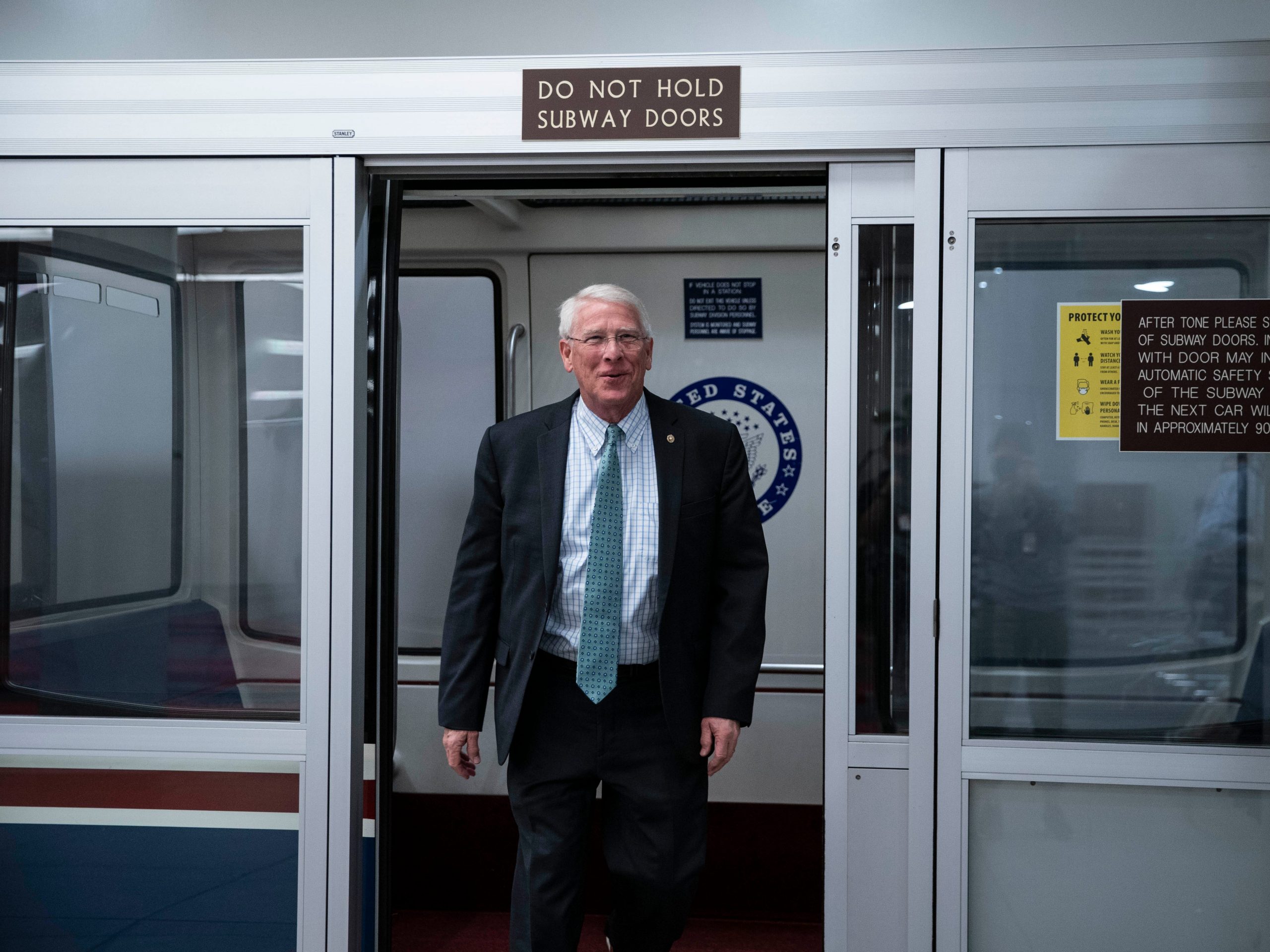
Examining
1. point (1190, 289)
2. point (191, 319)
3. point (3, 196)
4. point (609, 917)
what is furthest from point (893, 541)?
point (3, 196)

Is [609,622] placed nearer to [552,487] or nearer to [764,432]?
[552,487]

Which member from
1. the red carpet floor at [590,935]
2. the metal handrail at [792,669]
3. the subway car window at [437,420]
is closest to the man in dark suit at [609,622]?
the red carpet floor at [590,935]

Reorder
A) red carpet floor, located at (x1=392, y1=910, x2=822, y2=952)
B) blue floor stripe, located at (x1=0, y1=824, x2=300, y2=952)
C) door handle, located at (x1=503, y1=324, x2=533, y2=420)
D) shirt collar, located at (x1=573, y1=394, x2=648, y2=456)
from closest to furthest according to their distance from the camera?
shirt collar, located at (x1=573, y1=394, x2=648, y2=456)
blue floor stripe, located at (x1=0, y1=824, x2=300, y2=952)
red carpet floor, located at (x1=392, y1=910, x2=822, y2=952)
door handle, located at (x1=503, y1=324, x2=533, y2=420)

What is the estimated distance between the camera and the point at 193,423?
90.5 inches

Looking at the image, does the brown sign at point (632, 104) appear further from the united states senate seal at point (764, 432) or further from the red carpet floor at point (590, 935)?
the red carpet floor at point (590, 935)

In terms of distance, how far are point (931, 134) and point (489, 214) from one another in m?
1.77

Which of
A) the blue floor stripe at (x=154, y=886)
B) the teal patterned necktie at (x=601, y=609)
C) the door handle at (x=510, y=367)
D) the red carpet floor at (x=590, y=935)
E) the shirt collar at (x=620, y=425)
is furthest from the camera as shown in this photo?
the door handle at (x=510, y=367)

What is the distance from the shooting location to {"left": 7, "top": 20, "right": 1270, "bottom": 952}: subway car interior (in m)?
2.13

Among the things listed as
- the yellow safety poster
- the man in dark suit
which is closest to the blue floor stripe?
the man in dark suit

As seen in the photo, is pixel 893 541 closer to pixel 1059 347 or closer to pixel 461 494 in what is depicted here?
pixel 1059 347

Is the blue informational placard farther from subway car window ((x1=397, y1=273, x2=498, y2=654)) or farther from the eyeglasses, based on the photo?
the eyeglasses

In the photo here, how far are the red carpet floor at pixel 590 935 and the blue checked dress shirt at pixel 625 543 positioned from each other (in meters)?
1.55

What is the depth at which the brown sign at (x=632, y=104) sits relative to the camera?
217 centimetres

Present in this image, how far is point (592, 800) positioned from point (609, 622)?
47cm
